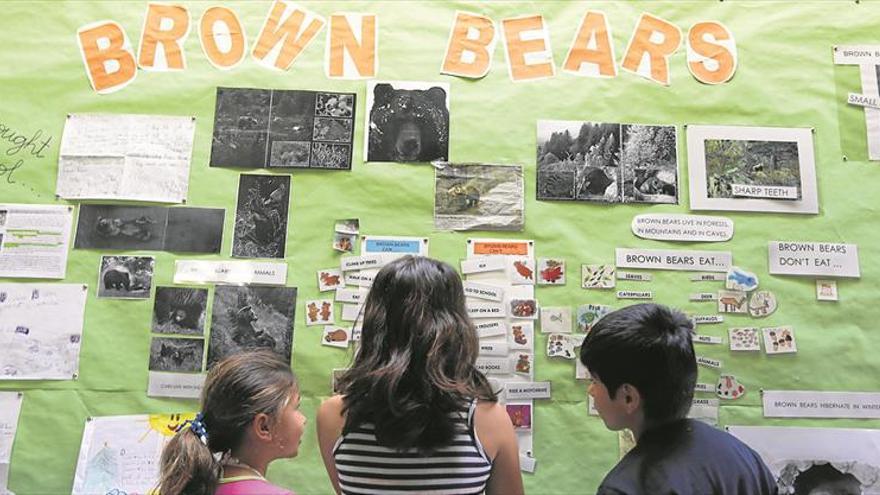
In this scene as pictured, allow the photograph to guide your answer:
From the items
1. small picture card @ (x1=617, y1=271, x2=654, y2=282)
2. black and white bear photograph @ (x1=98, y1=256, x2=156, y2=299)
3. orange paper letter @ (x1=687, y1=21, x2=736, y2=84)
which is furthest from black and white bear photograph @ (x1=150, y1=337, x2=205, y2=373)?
orange paper letter @ (x1=687, y1=21, x2=736, y2=84)

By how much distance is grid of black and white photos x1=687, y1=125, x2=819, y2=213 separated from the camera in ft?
5.56

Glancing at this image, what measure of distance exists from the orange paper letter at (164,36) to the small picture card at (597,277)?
1.19m

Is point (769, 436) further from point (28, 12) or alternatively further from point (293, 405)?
point (28, 12)

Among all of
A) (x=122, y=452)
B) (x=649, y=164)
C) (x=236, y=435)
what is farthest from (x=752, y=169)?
(x=122, y=452)

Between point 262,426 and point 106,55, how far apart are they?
121 centimetres

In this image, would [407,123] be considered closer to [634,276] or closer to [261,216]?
[261,216]

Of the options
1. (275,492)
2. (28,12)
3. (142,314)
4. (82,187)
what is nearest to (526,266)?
(275,492)

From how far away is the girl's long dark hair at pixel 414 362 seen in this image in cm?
103

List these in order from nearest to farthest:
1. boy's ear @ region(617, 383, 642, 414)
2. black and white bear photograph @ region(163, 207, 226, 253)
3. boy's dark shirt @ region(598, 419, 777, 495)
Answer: boy's dark shirt @ region(598, 419, 777, 495) < boy's ear @ region(617, 383, 642, 414) < black and white bear photograph @ region(163, 207, 226, 253)

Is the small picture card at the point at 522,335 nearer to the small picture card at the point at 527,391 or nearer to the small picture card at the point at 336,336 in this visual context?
the small picture card at the point at 527,391

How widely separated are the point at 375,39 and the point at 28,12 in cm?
95

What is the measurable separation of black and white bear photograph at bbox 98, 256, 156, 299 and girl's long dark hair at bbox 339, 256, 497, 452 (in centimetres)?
79

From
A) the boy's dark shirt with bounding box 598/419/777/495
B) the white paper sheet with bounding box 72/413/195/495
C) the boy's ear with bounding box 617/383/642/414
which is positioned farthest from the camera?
the white paper sheet with bounding box 72/413/195/495

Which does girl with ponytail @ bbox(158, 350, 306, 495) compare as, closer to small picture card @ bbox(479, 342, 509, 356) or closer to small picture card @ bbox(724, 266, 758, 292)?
small picture card @ bbox(479, 342, 509, 356)
